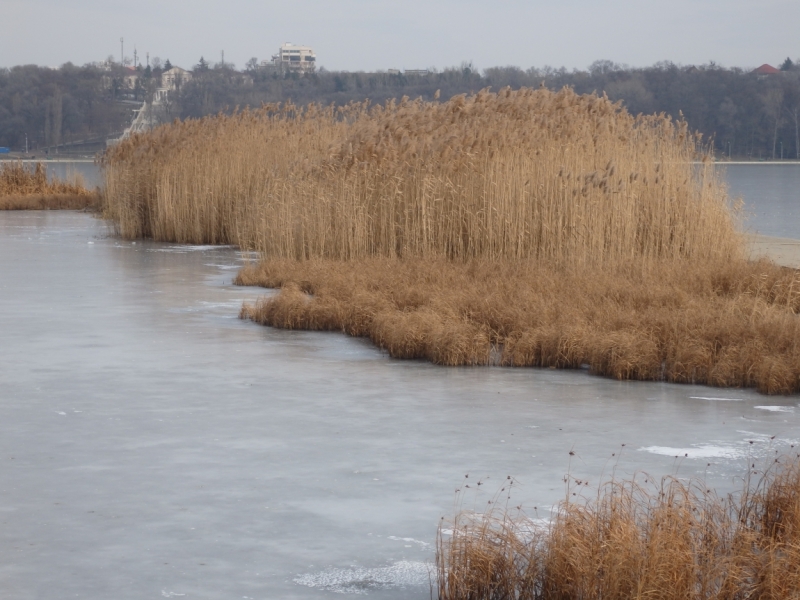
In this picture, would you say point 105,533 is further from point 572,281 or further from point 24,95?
point 24,95

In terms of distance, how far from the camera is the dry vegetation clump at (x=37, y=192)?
30109 millimetres

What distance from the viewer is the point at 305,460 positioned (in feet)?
18.6

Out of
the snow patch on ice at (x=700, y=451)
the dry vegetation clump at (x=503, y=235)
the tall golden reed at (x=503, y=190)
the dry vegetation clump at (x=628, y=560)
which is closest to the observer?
the dry vegetation clump at (x=628, y=560)

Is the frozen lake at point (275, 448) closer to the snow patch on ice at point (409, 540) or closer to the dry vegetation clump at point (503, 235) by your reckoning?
the snow patch on ice at point (409, 540)

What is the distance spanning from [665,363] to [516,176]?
531cm

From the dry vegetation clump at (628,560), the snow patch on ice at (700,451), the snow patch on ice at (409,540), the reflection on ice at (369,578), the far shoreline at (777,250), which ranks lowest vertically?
the far shoreline at (777,250)

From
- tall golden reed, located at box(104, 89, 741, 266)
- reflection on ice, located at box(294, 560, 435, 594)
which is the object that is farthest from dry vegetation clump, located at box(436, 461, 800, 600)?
tall golden reed, located at box(104, 89, 741, 266)

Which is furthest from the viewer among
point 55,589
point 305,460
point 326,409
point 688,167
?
point 688,167

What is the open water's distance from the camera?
4.23 metres

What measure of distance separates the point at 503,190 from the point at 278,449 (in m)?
7.48

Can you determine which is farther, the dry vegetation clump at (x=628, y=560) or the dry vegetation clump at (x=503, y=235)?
the dry vegetation clump at (x=503, y=235)

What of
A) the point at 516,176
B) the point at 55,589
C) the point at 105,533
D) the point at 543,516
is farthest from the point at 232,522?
the point at 516,176

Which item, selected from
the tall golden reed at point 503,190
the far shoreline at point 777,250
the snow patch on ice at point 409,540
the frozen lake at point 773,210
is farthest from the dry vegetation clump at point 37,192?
the snow patch on ice at point 409,540

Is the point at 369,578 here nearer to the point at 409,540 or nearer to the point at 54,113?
the point at 409,540
